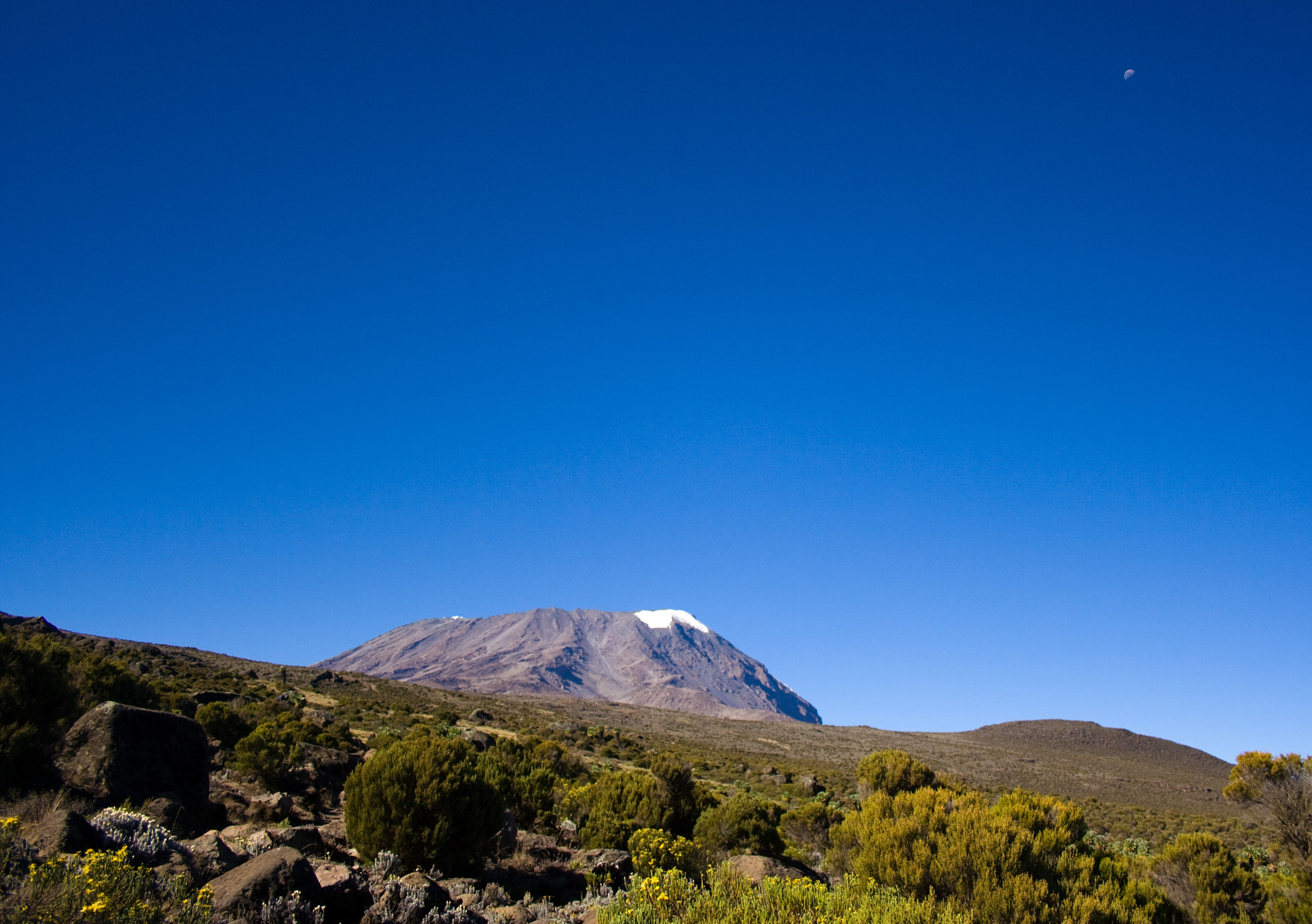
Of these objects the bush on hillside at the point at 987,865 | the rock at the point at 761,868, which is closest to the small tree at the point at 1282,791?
the bush on hillside at the point at 987,865

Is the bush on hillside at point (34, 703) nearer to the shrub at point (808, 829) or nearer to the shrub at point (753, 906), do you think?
the shrub at point (753, 906)

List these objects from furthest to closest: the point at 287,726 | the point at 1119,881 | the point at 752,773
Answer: the point at 752,773 < the point at 287,726 < the point at 1119,881

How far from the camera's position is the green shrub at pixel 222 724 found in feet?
55.8

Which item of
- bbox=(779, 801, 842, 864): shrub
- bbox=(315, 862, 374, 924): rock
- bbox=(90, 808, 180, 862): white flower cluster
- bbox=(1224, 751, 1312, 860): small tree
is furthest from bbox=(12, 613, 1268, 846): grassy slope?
bbox=(315, 862, 374, 924): rock

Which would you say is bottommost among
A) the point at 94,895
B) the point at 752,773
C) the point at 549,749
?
the point at 752,773

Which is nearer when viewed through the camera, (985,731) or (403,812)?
(403,812)

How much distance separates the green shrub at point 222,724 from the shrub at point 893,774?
18418 mm

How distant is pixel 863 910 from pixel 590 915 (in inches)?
128

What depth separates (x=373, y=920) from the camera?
6.73 meters

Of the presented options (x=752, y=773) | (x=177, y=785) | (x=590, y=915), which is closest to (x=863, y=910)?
(x=590, y=915)

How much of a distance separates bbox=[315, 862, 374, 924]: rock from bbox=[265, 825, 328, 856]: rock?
1.32 m

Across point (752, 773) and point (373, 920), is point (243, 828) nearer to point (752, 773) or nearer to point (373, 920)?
point (373, 920)

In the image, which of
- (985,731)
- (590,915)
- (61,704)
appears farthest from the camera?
(985,731)

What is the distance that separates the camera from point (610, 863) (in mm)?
10633
